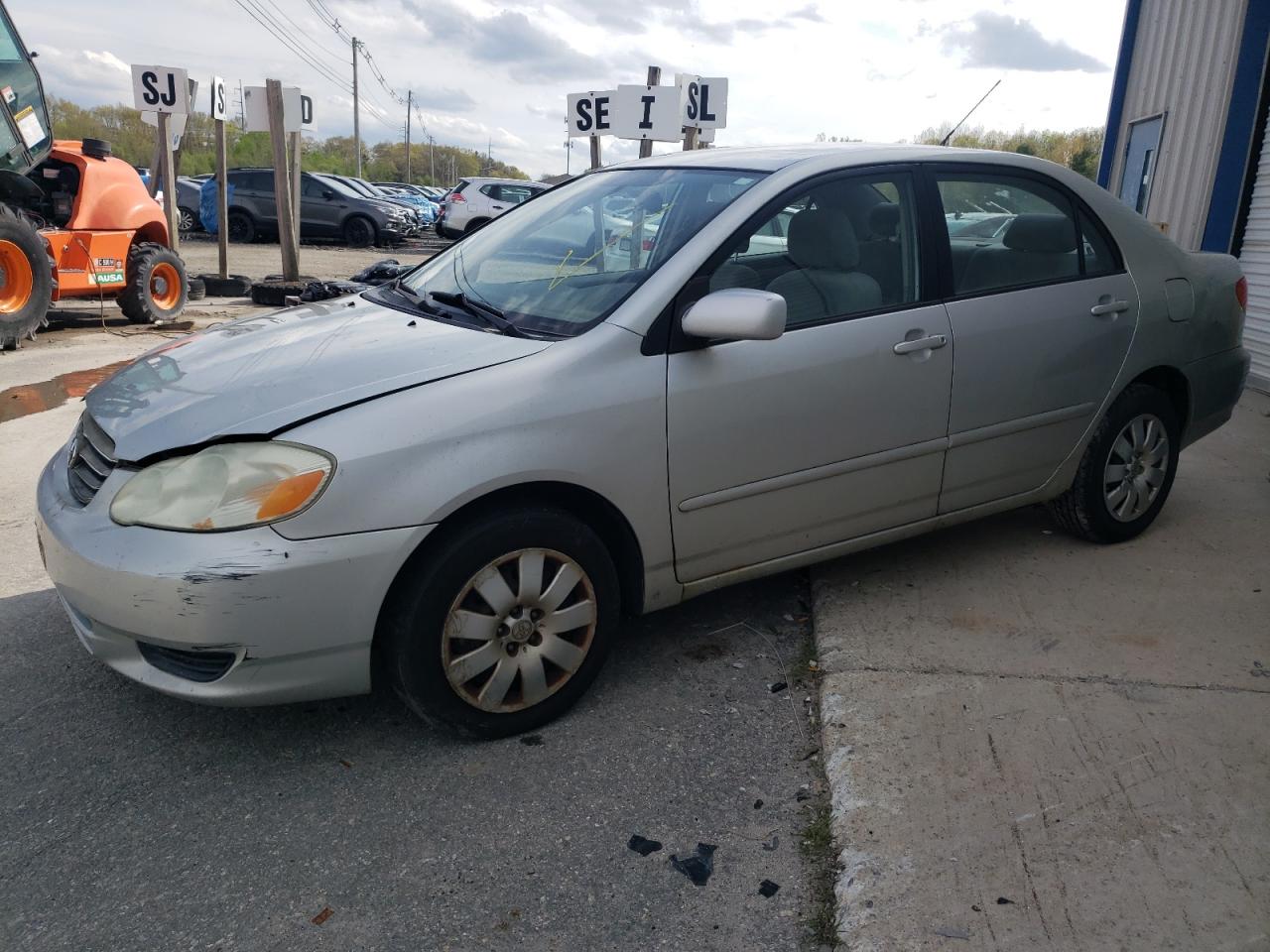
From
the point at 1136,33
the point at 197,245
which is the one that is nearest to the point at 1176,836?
the point at 1136,33

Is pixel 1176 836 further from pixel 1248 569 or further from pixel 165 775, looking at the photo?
pixel 165 775

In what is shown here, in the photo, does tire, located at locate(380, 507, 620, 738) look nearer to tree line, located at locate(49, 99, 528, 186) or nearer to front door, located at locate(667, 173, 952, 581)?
front door, located at locate(667, 173, 952, 581)

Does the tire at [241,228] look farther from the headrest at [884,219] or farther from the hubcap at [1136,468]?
the hubcap at [1136,468]

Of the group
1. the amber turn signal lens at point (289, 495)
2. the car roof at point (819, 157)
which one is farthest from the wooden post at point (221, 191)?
the amber turn signal lens at point (289, 495)

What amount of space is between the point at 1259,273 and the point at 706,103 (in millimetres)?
6018

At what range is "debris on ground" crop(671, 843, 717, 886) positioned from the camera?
2.37 metres

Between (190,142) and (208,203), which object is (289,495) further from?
(190,142)

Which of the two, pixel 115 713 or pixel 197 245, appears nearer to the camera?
pixel 115 713

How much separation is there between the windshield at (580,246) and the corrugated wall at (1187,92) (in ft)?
23.3

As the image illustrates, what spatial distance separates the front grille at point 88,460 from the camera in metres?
2.74

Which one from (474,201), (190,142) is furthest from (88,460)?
(190,142)

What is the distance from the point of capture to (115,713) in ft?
9.77

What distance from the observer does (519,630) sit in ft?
9.14

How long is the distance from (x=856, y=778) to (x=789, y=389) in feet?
3.84
